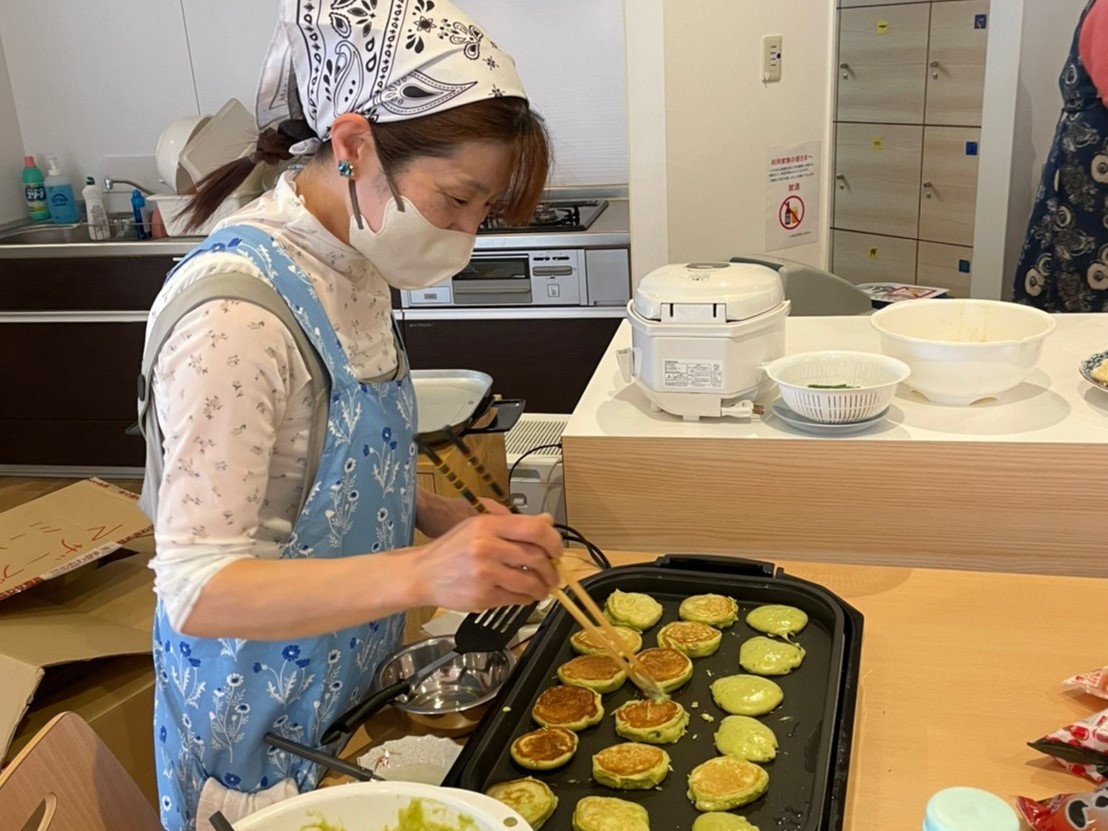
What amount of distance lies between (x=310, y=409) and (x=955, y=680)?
778mm

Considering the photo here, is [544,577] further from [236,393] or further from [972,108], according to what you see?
[972,108]

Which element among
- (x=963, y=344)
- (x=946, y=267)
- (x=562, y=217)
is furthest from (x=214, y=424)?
(x=946, y=267)

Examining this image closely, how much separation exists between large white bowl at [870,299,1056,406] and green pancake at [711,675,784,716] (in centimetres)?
62

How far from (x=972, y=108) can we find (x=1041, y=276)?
1008 mm

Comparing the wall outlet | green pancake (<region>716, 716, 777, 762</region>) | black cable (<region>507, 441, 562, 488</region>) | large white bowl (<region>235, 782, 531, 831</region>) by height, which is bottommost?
black cable (<region>507, 441, 562, 488</region>)

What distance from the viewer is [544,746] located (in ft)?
3.35

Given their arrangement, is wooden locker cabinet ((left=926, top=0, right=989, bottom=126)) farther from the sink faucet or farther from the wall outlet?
the sink faucet

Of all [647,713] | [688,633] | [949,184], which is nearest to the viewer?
[647,713]

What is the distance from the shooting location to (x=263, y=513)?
102 centimetres

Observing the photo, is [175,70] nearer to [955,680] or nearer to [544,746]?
[544,746]

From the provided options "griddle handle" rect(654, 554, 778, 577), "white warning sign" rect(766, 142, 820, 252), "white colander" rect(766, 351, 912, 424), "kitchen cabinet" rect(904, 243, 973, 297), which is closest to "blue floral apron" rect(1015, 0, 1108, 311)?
"white warning sign" rect(766, 142, 820, 252)

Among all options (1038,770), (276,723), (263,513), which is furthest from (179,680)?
(1038,770)

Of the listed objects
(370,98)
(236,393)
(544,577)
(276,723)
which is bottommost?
(276,723)

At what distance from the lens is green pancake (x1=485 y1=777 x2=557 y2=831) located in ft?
3.09
